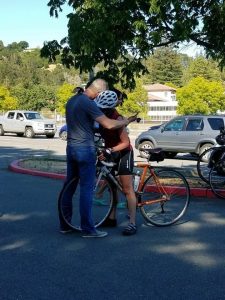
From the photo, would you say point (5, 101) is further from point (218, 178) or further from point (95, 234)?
point (95, 234)

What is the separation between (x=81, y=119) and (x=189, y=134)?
1372cm

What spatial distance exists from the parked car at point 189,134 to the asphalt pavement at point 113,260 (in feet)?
37.5

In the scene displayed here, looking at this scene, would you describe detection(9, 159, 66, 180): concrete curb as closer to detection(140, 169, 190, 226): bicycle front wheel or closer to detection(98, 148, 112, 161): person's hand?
detection(140, 169, 190, 226): bicycle front wheel

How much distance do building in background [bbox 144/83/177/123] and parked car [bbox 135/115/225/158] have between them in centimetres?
5540

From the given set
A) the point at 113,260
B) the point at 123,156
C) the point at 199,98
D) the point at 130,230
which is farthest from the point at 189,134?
the point at 199,98

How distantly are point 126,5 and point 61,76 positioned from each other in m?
98.3

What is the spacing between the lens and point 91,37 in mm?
9328

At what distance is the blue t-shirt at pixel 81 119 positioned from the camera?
20.8 ft

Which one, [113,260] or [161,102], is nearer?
[113,260]

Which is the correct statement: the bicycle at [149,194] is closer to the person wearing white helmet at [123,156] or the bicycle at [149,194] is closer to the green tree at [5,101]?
the person wearing white helmet at [123,156]

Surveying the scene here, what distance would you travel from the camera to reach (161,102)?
3465 inches

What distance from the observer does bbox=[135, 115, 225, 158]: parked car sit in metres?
19.6

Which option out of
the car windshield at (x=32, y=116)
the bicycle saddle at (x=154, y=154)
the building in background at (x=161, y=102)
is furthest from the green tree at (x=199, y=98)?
the bicycle saddle at (x=154, y=154)

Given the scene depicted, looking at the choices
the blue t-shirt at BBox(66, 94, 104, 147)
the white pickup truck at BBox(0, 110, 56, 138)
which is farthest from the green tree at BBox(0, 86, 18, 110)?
the blue t-shirt at BBox(66, 94, 104, 147)
